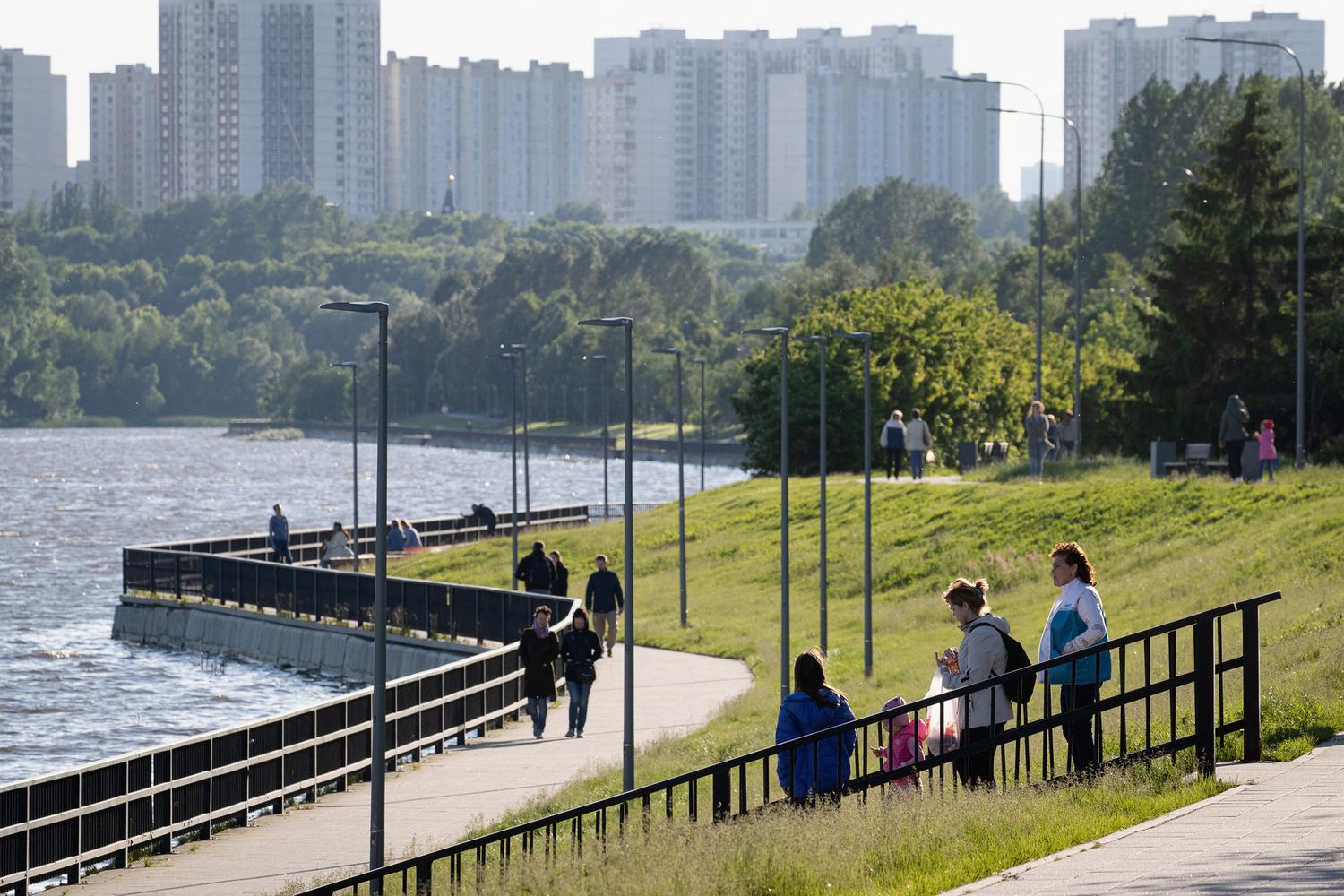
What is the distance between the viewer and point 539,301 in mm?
180625

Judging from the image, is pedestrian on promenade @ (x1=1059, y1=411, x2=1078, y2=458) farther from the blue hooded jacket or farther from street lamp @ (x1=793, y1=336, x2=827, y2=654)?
the blue hooded jacket

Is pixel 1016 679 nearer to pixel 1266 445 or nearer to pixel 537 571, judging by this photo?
pixel 537 571

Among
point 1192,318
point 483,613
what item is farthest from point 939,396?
point 483,613

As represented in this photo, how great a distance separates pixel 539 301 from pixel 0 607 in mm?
119081

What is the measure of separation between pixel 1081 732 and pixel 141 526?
3479 inches

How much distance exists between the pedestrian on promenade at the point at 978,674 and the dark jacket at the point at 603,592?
66.4 ft

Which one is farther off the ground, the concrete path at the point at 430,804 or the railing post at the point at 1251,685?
the railing post at the point at 1251,685

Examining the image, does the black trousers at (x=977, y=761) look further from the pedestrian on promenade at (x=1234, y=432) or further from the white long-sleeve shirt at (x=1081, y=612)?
the pedestrian on promenade at (x=1234, y=432)

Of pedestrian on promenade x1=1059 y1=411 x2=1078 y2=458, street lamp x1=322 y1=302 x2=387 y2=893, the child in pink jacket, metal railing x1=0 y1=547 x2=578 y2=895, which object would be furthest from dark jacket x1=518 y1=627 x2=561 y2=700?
pedestrian on promenade x1=1059 y1=411 x2=1078 y2=458

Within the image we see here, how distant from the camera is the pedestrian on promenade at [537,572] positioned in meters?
37.8

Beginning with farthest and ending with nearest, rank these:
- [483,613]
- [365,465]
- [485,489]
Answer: [365,465]
[485,489]
[483,613]

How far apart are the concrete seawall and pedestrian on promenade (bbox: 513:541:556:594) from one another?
6.77 feet

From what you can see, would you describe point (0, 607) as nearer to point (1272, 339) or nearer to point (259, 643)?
point (259, 643)

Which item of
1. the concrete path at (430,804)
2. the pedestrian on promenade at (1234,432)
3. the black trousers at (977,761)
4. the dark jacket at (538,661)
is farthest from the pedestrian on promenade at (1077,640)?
the pedestrian on promenade at (1234,432)
